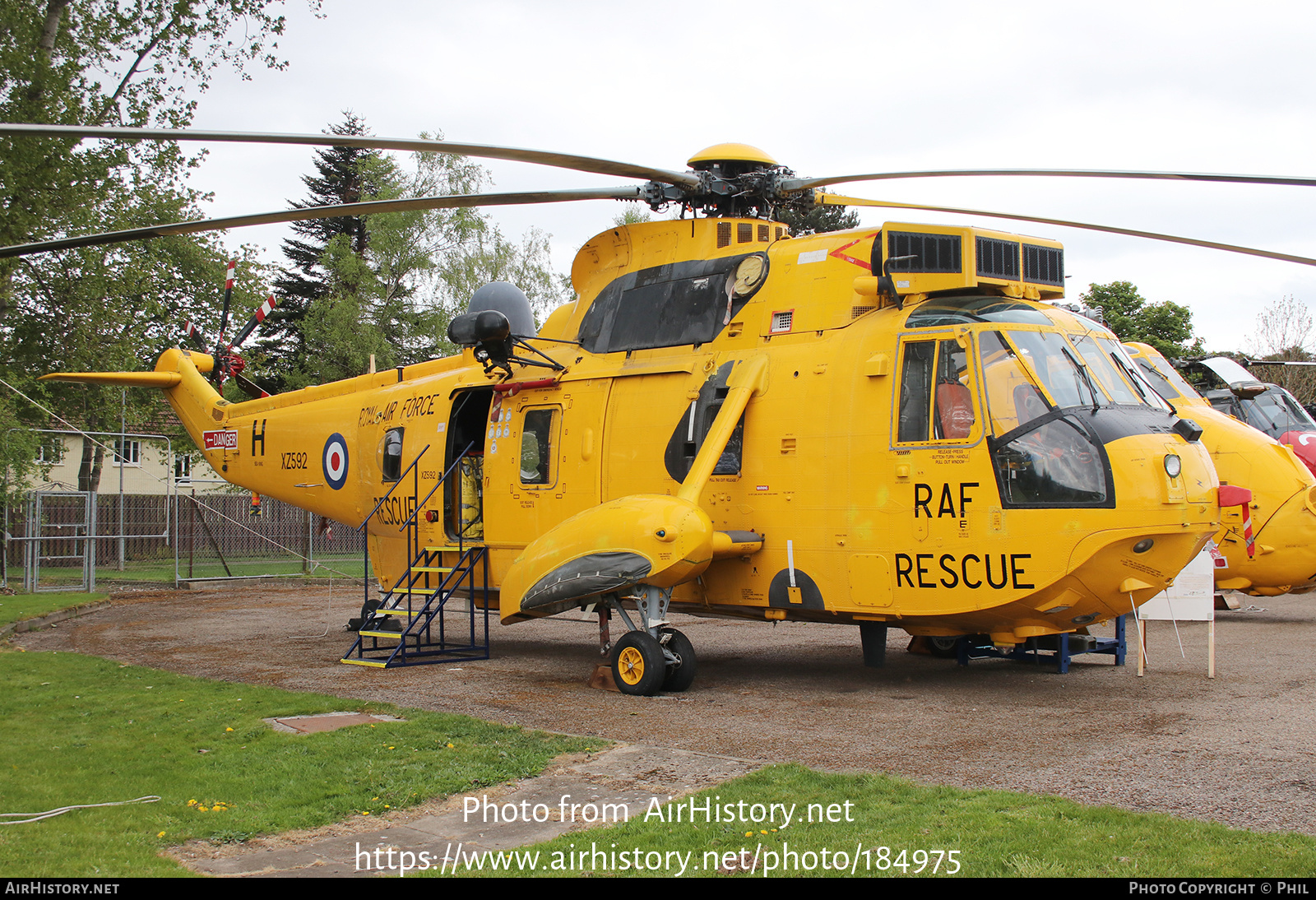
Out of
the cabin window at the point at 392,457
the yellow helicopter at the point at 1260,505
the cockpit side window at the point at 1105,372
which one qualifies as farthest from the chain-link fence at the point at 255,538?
the cockpit side window at the point at 1105,372

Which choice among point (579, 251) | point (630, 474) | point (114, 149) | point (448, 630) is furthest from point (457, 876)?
point (114, 149)

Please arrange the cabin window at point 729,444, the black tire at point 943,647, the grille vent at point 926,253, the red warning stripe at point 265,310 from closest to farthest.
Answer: the grille vent at point 926,253, the cabin window at point 729,444, the black tire at point 943,647, the red warning stripe at point 265,310

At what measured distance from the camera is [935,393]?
30.7ft

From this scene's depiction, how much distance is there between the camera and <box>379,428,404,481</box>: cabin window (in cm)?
1466

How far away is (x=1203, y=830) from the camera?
5152mm

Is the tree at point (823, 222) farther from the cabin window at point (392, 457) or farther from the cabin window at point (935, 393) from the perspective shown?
the cabin window at point (935, 393)

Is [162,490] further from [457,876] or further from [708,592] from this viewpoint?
[457,876]

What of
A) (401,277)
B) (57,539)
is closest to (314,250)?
(401,277)

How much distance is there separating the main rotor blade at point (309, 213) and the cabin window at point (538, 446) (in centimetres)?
285

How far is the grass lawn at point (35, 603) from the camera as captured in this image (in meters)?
17.3

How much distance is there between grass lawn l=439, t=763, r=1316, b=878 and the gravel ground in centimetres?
56

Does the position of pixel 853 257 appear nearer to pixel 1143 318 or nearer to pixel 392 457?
pixel 392 457

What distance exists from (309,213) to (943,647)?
8607 millimetres

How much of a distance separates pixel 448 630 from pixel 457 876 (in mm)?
12180
